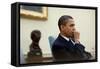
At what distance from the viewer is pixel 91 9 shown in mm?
2361

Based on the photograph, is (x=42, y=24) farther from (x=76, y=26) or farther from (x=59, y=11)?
(x=76, y=26)

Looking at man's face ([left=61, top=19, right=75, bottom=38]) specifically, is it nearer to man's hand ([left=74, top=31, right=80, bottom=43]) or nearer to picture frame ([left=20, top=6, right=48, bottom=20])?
man's hand ([left=74, top=31, right=80, bottom=43])

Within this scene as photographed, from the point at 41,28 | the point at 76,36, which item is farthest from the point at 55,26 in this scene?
the point at 76,36

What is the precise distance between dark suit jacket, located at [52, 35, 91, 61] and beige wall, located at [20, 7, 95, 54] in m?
0.06

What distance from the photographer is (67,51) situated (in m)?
2.26

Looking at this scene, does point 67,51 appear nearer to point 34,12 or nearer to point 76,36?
point 76,36

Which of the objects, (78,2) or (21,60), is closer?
(21,60)

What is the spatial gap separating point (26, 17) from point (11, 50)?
12.4 inches

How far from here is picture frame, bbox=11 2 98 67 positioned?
2.03 m

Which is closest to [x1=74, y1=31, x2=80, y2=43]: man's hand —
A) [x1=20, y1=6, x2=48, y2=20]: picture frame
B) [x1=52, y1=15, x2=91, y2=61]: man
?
[x1=52, y1=15, x2=91, y2=61]: man

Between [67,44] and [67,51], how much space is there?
2.6 inches
